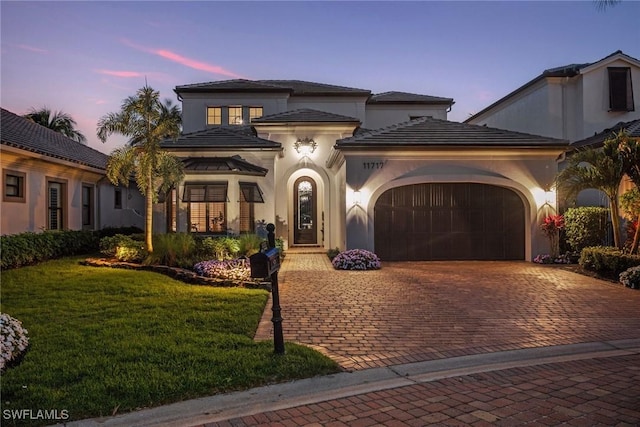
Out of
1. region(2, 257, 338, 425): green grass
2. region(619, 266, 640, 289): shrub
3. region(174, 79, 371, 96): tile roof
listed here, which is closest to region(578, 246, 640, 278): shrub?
region(619, 266, 640, 289): shrub

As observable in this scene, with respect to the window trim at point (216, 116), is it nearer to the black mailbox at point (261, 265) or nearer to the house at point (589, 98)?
the house at point (589, 98)

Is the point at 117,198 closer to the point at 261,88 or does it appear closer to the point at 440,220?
the point at 261,88

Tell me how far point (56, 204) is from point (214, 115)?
30.6ft

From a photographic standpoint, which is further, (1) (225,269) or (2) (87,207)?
(2) (87,207)

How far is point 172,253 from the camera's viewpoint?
12.5 meters

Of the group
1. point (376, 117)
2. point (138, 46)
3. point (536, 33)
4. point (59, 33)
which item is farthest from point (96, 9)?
→ point (376, 117)

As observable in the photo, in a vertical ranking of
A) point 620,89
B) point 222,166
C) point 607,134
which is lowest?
point 222,166

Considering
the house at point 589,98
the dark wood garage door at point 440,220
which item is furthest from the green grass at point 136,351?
the house at point 589,98

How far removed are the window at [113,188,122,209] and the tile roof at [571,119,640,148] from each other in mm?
21215

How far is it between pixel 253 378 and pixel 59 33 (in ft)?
38.6

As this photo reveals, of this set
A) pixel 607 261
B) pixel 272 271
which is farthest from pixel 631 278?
pixel 272 271

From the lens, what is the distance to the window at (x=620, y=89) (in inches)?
791

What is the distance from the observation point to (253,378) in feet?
15.2

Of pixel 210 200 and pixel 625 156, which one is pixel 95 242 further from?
pixel 625 156
